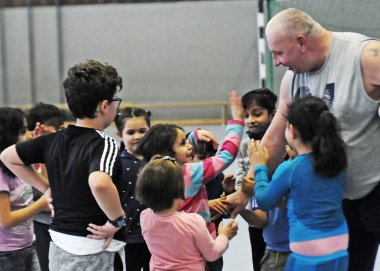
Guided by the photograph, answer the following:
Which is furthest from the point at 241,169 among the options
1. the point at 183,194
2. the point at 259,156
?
the point at 183,194

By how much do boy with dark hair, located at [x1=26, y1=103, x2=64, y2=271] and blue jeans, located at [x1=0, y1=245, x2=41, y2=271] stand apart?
0.21 meters

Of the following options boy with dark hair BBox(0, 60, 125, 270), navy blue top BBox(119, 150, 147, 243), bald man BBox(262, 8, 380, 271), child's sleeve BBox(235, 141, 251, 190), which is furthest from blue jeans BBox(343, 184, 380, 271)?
navy blue top BBox(119, 150, 147, 243)

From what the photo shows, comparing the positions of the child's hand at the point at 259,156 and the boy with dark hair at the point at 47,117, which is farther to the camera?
the boy with dark hair at the point at 47,117

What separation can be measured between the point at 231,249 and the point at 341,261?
2.02m

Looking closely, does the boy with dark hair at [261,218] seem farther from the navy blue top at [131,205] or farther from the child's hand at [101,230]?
the child's hand at [101,230]

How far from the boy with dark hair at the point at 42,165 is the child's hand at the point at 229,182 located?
2.72 ft

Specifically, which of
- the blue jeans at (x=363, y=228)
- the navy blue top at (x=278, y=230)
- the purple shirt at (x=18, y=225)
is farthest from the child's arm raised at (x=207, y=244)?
the purple shirt at (x=18, y=225)

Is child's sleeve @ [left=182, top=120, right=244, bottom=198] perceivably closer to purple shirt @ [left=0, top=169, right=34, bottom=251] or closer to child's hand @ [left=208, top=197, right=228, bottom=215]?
child's hand @ [left=208, top=197, right=228, bottom=215]

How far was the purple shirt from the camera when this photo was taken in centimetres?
254

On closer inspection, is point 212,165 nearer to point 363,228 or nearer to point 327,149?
point 327,149

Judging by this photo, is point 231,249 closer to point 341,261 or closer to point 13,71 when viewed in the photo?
point 341,261

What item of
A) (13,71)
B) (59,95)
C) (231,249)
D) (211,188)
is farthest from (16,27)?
(211,188)

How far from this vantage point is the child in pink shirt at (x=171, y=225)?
206cm

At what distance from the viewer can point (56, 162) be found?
6.89 feet
